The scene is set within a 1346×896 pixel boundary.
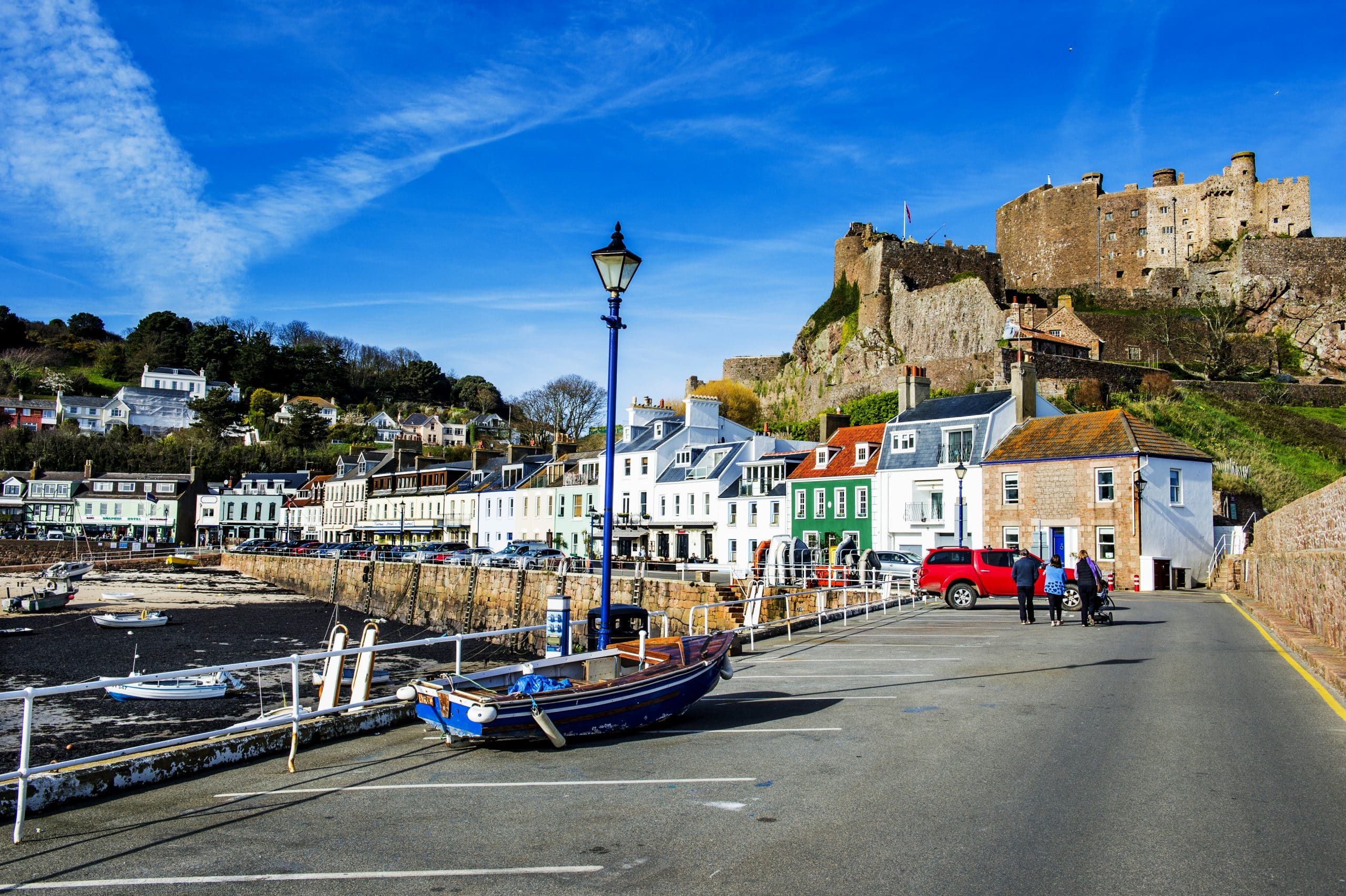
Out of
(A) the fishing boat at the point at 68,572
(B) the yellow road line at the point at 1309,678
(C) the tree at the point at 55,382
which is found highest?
(C) the tree at the point at 55,382

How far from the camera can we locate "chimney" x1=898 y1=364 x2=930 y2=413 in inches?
1889

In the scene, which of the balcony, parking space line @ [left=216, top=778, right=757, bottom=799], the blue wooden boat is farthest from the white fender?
the balcony

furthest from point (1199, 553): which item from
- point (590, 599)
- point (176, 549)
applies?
point (176, 549)

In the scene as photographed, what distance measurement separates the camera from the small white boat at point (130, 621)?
120ft

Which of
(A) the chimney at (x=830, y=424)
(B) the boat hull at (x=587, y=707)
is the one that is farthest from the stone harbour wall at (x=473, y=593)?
(A) the chimney at (x=830, y=424)

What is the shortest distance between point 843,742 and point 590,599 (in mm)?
25771

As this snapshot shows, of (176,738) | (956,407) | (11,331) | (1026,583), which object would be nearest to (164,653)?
(176,738)

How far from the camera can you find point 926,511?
41844 mm

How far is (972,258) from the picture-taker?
79312 mm

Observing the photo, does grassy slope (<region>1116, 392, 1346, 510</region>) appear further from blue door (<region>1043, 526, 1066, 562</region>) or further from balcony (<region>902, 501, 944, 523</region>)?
balcony (<region>902, 501, 944, 523</region>)

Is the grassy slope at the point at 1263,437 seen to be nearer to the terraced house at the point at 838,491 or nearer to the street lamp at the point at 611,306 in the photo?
the terraced house at the point at 838,491

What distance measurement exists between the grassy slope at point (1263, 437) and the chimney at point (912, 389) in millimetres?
13394

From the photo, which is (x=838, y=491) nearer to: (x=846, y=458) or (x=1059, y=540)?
(x=846, y=458)

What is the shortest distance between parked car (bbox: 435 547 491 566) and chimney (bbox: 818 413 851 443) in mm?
19642
